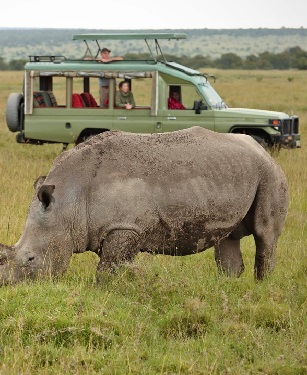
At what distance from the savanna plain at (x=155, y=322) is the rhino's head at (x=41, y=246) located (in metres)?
0.11

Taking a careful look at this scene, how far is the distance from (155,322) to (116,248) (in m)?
0.68

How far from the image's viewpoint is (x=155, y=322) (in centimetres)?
677

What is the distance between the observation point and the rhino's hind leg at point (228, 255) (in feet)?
27.8

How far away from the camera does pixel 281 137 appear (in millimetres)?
17516

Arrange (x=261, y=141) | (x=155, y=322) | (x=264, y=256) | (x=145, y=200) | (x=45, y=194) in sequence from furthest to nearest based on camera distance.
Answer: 1. (x=261, y=141)
2. (x=264, y=256)
3. (x=145, y=200)
4. (x=45, y=194)
5. (x=155, y=322)

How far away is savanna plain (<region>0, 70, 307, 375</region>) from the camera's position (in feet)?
19.4

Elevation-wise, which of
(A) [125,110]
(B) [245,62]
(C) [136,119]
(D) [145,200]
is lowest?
(B) [245,62]

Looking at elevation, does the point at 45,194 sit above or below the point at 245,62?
above

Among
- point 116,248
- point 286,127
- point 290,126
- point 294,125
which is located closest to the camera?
point 116,248

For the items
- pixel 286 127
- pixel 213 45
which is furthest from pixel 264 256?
pixel 213 45

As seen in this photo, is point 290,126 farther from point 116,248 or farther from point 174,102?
point 116,248

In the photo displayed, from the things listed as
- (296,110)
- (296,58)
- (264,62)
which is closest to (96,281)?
(296,110)

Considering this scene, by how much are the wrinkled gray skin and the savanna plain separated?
0.74ft

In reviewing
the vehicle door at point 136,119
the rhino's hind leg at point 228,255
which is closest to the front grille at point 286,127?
the vehicle door at point 136,119
